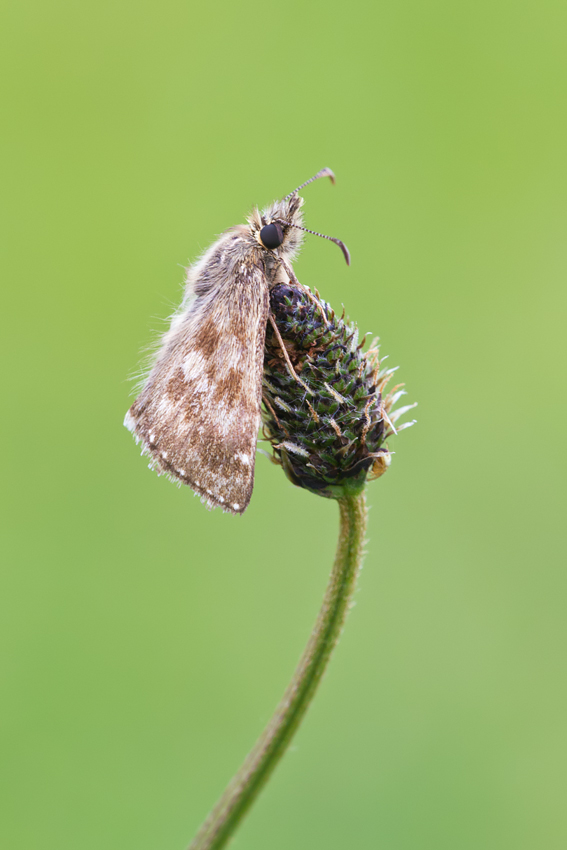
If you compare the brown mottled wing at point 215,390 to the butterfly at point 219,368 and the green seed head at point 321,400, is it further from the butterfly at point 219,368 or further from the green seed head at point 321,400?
the green seed head at point 321,400

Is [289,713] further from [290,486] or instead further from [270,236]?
[290,486]

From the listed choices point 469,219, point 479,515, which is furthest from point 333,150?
point 479,515

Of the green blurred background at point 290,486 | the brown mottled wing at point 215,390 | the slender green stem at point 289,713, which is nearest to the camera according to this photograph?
the slender green stem at point 289,713

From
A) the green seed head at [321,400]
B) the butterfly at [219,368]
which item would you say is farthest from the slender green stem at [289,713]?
the butterfly at [219,368]

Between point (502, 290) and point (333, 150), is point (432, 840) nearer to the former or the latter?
point (502, 290)

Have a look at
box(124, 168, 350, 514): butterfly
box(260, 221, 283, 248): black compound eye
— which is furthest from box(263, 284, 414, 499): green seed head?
box(260, 221, 283, 248): black compound eye

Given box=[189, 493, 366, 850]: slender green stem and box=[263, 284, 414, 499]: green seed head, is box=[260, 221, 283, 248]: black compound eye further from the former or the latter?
box=[189, 493, 366, 850]: slender green stem
